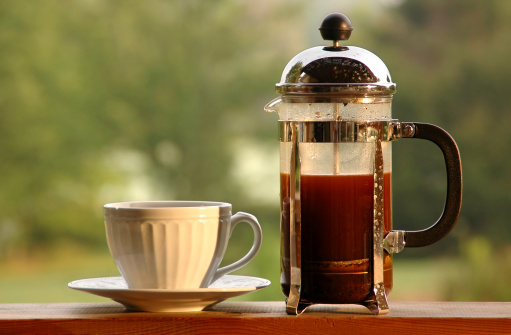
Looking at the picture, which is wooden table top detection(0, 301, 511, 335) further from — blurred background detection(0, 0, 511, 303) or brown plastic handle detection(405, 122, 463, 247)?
blurred background detection(0, 0, 511, 303)

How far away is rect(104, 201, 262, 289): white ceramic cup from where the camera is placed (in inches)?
28.7

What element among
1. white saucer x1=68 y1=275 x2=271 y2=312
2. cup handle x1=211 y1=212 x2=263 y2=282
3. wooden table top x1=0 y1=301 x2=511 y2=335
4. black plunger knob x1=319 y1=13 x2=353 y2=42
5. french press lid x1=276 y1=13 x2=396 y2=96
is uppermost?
black plunger knob x1=319 y1=13 x2=353 y2=42

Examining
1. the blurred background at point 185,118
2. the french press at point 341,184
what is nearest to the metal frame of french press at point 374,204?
the french press at point 341,184

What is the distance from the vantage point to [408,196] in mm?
5473

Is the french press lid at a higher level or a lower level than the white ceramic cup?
higher

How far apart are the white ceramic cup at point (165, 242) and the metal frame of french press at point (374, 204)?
8cm

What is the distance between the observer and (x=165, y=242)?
73 cm

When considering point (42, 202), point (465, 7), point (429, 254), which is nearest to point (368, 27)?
point (465, 7)

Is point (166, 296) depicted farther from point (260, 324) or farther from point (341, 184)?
point (341, 184)

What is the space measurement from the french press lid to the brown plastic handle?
6 cm

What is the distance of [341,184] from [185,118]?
4.93 m

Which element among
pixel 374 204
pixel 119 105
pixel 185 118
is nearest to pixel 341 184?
pixel 374 204

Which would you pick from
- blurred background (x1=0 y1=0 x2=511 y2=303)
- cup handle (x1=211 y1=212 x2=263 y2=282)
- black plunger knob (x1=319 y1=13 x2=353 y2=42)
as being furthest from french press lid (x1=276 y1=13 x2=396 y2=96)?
blurred background (x1=0 y1=0 x2=511 y2=303)

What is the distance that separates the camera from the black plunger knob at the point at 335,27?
2.49 feet
